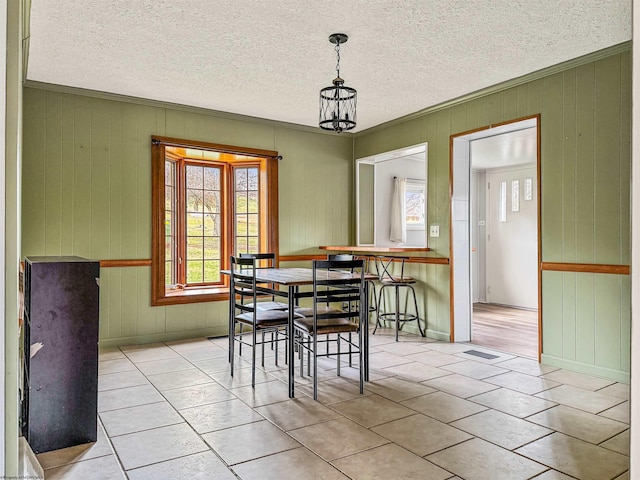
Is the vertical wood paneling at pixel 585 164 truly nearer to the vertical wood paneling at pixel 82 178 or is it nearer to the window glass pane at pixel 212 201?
the window glass pane at pixel 212 201

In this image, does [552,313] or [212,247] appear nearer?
[552,313]

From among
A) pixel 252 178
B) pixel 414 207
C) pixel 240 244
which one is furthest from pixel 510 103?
pixel 240 244

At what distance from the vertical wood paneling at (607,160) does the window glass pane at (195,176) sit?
406cm

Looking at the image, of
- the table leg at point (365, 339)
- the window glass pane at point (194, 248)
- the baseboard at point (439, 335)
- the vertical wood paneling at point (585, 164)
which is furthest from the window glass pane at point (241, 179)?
the vertical wood paneling at point (585, 164)

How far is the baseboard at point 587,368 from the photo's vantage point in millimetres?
3455

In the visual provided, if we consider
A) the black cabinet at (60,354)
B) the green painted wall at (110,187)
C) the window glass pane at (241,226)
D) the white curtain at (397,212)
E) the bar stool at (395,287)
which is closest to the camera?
the black cabinet at (60,354)

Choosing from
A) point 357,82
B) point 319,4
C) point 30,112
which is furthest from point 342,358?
point 30,112

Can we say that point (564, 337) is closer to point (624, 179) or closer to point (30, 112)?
point (624, 179)

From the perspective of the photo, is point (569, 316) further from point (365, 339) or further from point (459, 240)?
point (365, 339)

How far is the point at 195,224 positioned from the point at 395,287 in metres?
2.44

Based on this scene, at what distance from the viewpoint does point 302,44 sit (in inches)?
133

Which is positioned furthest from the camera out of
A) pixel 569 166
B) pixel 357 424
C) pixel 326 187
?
pixel 326 187

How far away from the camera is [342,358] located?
163 inches

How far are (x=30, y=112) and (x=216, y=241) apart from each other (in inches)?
90.4
